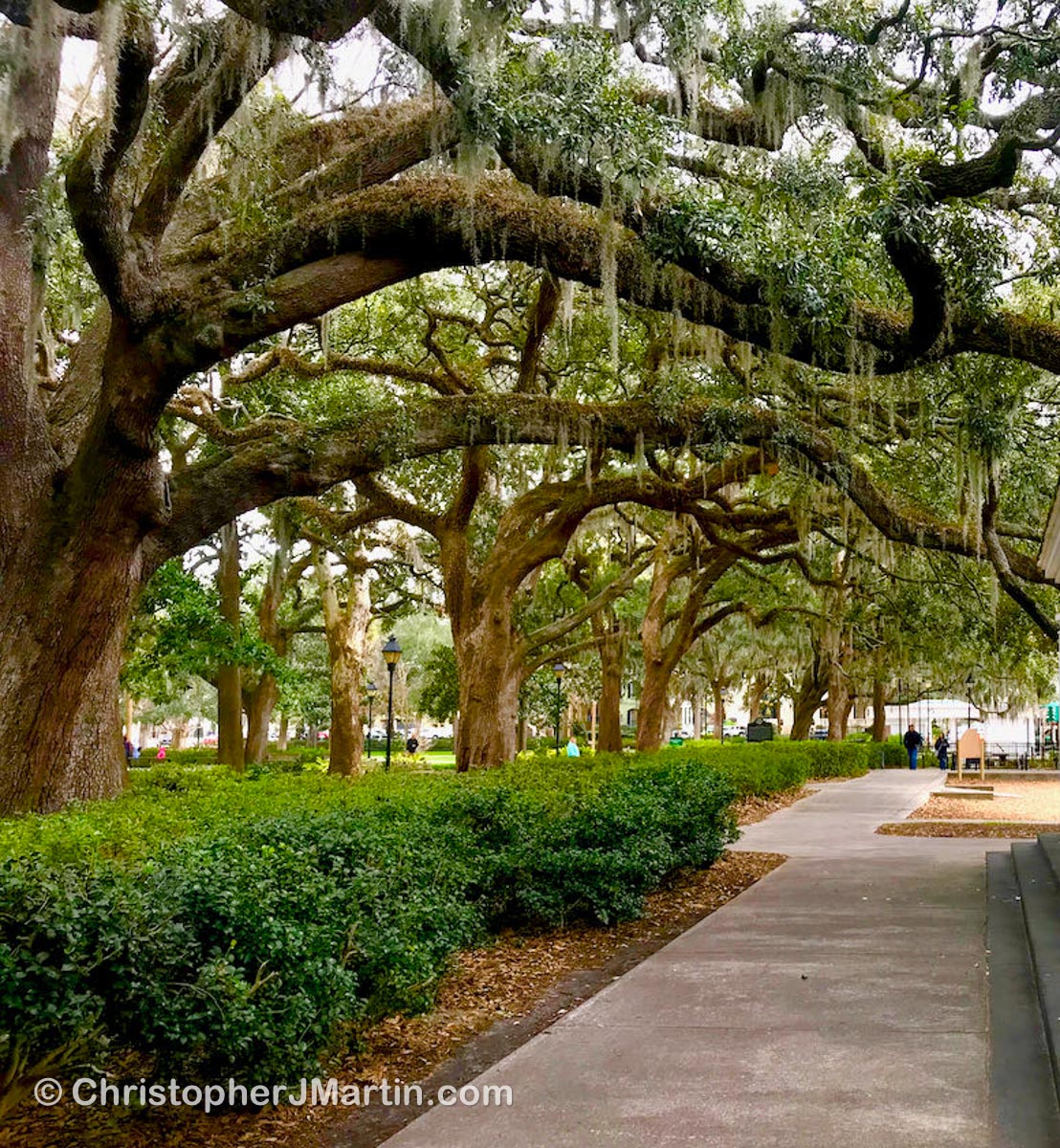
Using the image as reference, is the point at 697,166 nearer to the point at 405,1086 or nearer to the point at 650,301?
the point at 650,301

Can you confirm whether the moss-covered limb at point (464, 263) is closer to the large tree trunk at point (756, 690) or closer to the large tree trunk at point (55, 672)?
the large tree trunk at point (55, 672)

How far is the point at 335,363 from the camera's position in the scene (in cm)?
1351

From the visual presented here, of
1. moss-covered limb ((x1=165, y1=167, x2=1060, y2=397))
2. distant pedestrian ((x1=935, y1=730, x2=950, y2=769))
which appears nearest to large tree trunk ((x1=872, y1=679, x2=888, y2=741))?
distant pedestrian ((x1=935, y1=730, x2=950, y2=769))

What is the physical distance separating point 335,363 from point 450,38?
729 centimetres

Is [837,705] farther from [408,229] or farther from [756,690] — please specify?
[408,229]

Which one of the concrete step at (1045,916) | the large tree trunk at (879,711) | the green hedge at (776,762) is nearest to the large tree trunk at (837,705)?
the green hedge at (776,762)

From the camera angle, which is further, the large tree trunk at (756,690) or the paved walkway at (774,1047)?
the large tree trunk at (756,690)

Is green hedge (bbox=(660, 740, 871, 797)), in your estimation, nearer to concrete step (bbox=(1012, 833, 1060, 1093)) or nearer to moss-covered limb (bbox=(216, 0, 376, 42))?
concrete step (bbox=(1012, 833, 1060, 1093))

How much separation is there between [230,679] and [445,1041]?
55.5 feet

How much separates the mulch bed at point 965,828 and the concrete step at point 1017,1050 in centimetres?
684

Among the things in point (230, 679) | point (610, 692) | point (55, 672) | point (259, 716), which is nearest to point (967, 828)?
point (610, 692)

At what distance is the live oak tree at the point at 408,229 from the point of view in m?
7.12

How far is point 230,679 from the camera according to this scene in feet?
70.7

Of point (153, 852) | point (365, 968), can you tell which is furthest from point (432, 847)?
point (153, 852)
